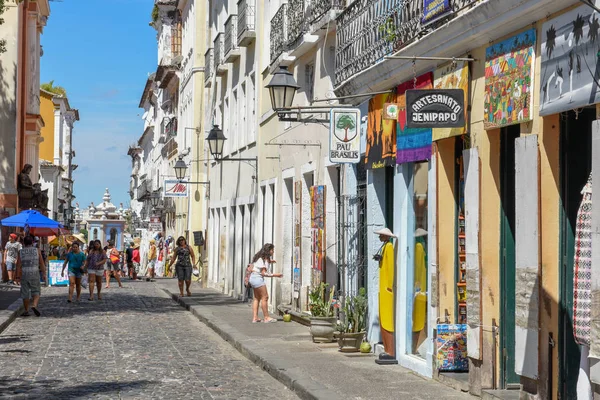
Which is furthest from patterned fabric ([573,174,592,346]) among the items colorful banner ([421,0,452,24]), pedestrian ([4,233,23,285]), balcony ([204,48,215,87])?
pedestrian ([4,233,23,285])

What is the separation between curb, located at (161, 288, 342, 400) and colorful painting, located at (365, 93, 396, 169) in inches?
112

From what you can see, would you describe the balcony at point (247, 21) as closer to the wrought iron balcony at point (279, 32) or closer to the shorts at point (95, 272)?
the wrought iron balcony at point (279, 32)

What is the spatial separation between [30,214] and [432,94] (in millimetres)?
23557

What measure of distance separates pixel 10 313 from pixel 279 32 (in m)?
7.85

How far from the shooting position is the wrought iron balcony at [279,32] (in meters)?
21.6

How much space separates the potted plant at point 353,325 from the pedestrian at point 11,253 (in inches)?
800

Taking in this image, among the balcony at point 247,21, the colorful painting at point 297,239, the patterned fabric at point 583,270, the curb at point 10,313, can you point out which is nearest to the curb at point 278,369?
the colorful painting at point 297,239

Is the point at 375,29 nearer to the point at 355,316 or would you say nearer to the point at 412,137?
the point at 412,137

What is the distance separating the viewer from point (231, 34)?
2938 centimetres

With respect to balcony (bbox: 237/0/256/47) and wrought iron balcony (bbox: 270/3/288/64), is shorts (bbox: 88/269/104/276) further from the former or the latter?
wrought iron balcony (bbox: 270/3/288/64)

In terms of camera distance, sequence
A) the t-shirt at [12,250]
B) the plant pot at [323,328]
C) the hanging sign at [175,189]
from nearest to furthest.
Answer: the plant pot at [323,328]
the t-shirt at [12,250]
the hanging sign at [175,189]

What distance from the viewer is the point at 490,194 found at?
10.4 meters

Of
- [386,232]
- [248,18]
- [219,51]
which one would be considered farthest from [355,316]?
[219,51]

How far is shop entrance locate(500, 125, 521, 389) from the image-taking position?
10.1 m
